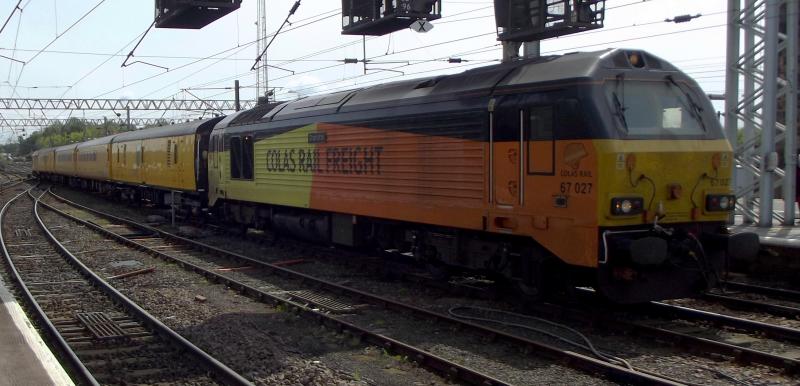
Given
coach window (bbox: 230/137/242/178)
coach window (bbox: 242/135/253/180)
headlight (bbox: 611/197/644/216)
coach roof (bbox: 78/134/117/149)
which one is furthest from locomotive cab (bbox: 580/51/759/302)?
coach roof (bbox: 78/134/117/149)

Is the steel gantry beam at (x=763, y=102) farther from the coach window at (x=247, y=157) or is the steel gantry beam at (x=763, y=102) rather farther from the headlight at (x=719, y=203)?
the coach window at (x=247, y=157)

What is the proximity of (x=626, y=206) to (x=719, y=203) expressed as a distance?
1584mm

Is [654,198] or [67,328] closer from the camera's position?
[654,198]

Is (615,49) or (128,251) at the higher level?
(615,49)

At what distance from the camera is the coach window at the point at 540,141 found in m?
8.62

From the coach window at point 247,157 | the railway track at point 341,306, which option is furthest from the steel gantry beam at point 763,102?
the coach window at point 247,157

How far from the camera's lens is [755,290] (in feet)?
35.1

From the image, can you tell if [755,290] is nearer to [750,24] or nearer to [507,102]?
[507,102]

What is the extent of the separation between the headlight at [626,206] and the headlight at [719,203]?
116 centimetres

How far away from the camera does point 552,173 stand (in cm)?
859

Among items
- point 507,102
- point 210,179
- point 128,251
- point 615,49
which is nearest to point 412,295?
point 507,102

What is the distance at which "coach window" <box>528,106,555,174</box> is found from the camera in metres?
8.62

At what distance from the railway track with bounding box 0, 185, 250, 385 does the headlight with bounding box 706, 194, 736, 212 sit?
5.84 metres

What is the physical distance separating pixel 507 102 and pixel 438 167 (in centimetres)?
173
